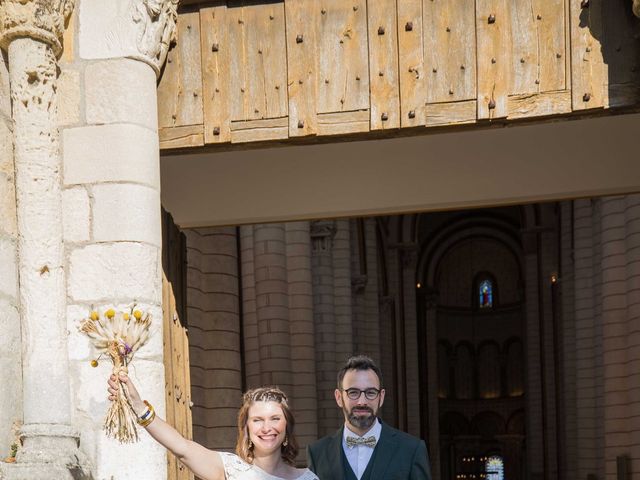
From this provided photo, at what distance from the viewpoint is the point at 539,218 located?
3025 cm

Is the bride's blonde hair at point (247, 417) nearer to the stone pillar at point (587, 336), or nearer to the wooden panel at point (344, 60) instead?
the wooden panel at point (344, 60)

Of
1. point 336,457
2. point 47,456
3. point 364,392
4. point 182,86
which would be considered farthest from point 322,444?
point 182,86

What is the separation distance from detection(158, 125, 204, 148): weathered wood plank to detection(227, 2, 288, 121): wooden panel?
239mm

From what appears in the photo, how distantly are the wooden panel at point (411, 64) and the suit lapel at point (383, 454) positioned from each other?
7.55ft

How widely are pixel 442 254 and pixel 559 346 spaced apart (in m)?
11.7

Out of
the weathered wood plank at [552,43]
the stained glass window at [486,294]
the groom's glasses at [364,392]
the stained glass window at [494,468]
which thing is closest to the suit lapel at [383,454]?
the groom's glasses at [364,392]

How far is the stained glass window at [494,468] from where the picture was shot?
38.4 m

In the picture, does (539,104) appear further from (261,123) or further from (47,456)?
(47,456)

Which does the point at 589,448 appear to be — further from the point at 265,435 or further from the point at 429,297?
the point at 429,297

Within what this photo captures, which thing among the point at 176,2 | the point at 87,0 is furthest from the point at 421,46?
the point at 87,0

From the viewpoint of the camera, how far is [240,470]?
384 cm

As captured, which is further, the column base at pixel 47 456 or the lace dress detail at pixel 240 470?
the column base at pixel 47 456

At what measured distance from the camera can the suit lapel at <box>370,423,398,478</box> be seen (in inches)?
166

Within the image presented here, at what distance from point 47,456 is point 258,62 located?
104 inches
